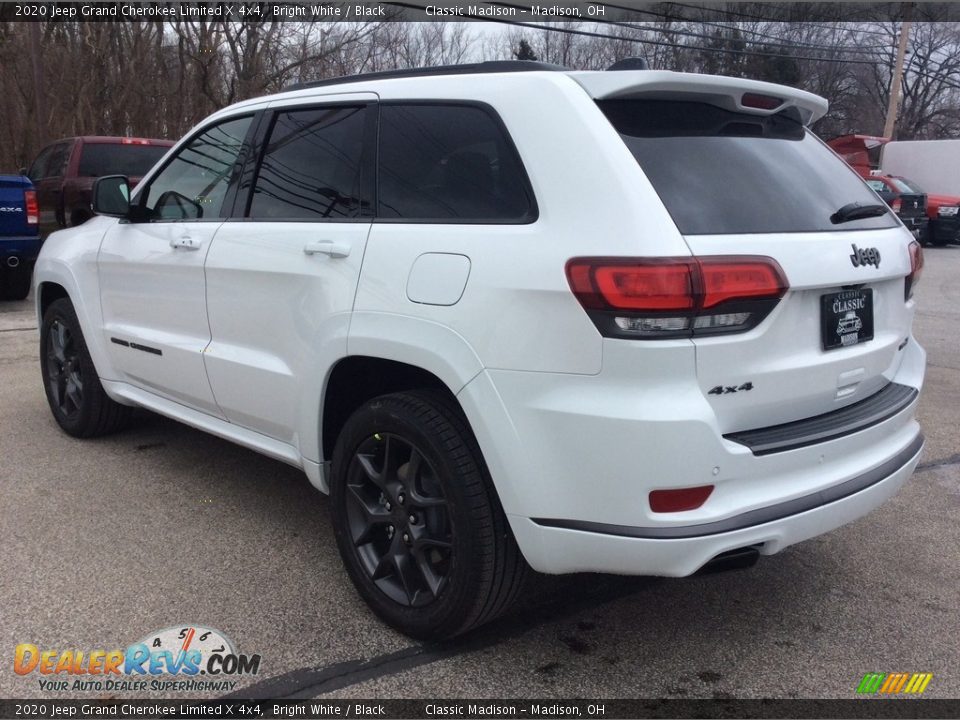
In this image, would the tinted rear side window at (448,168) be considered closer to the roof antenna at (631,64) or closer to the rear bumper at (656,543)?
the roof antenna at (631,64)

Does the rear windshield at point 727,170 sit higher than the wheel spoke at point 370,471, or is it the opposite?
the rear windshield at point 727,170

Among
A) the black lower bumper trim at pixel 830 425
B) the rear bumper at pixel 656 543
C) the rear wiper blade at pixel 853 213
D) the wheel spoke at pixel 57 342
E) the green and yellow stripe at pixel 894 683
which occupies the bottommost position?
the green and yellow stripe at pixel 894 683

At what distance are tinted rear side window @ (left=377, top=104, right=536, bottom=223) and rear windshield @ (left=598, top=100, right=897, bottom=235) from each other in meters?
0.36

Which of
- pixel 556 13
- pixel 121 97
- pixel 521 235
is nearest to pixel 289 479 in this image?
pixel 521 235

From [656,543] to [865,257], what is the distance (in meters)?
1.16

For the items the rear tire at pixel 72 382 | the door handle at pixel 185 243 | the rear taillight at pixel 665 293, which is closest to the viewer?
the rear taillight at pixel 665 293

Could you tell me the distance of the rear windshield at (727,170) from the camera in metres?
2.46

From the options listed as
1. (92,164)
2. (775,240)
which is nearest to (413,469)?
(775,240)

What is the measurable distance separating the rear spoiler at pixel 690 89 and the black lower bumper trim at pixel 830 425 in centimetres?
101

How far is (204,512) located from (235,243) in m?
1.28

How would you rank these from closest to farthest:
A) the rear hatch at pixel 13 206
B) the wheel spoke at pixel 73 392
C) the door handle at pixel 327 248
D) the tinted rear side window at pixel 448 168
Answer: the tinted rear side window at pixel 448 168, the door handle at pixel 327 248, the wheel spoke at pixel 73 392, the rear hatch at pixel 13 206

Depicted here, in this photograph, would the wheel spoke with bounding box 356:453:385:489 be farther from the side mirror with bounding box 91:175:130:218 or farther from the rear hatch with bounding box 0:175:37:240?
the rear hatch with bounding box 0:175:37:240

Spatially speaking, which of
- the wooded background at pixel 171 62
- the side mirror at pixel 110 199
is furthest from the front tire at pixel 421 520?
the wooded background at pixel 171 62

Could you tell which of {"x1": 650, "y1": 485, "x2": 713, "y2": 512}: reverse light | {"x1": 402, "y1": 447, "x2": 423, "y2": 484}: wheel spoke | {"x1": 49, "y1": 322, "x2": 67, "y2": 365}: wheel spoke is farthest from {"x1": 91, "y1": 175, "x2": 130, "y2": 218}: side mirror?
{"x1": 650, "y1": 485, "x2": 713, "y2": 512}: reverse light
